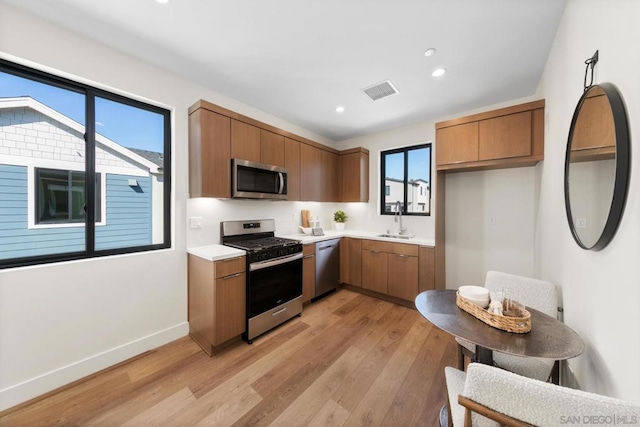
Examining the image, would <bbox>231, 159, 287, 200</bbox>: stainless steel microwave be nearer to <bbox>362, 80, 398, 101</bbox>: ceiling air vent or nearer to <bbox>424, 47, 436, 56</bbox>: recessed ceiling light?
<bbox>362, 80, 398, 101</bbox>: ceiling air vent

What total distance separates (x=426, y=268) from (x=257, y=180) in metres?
2.45

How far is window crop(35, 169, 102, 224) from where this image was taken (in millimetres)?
1829

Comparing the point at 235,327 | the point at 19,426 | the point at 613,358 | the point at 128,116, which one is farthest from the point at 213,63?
the point at 613,358

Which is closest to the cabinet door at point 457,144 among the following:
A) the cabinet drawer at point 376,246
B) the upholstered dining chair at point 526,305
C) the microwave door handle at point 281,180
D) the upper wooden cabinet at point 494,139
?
the upper wooden cabinet at point 494,139

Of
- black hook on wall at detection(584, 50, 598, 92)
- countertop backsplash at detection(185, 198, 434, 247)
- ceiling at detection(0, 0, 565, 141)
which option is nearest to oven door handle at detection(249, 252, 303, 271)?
countertop backsplash at detection(185, 198, 434, 247)

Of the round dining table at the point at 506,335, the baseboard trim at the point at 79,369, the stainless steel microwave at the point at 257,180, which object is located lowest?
the baseboard trim at the point at 79,369

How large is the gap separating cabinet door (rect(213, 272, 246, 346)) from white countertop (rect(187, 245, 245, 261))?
0.67 feet

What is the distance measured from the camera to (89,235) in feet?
6.63

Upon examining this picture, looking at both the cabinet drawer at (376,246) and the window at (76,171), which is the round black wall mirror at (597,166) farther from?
the window at (76,171)

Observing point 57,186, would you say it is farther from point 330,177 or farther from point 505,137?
point 505,137

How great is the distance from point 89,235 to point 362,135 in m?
3.95

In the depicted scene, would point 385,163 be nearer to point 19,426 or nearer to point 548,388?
point 548,388

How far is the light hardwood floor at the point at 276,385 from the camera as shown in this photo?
5.18ft

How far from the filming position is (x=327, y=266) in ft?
11.8
